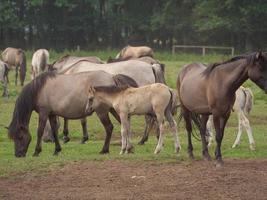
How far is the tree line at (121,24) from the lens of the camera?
59.6 meters

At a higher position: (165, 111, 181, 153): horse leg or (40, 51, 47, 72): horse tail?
(165, 111, 181, 153): horse leg

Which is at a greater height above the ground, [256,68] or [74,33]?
[256,68]

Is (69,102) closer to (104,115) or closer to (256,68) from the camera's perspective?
(104,115)

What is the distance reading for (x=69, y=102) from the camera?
15.3 meters

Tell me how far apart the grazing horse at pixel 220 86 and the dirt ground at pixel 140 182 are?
33.6 inches

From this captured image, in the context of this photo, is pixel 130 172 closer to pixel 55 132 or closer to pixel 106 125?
pixel 106 125

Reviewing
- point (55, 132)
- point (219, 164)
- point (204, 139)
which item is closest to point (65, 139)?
point (55, 132)

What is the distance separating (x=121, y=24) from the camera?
215ft

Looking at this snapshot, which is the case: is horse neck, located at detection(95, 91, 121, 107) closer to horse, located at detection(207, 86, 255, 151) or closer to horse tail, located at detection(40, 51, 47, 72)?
horse, located at detection(207, 86, 255, 151)

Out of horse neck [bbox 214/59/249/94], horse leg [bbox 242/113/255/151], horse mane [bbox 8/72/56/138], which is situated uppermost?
horse neck [bbox 214/59/249/94]

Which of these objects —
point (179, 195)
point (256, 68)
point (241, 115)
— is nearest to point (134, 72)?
point (241, 115)

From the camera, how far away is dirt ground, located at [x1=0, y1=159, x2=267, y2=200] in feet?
35.0

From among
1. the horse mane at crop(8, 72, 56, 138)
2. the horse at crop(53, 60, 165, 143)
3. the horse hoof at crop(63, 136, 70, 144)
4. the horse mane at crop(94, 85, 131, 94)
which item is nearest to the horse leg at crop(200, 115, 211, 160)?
the horse mane at crop(94, 85, 131, 94)

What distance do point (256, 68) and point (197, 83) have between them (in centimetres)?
150
